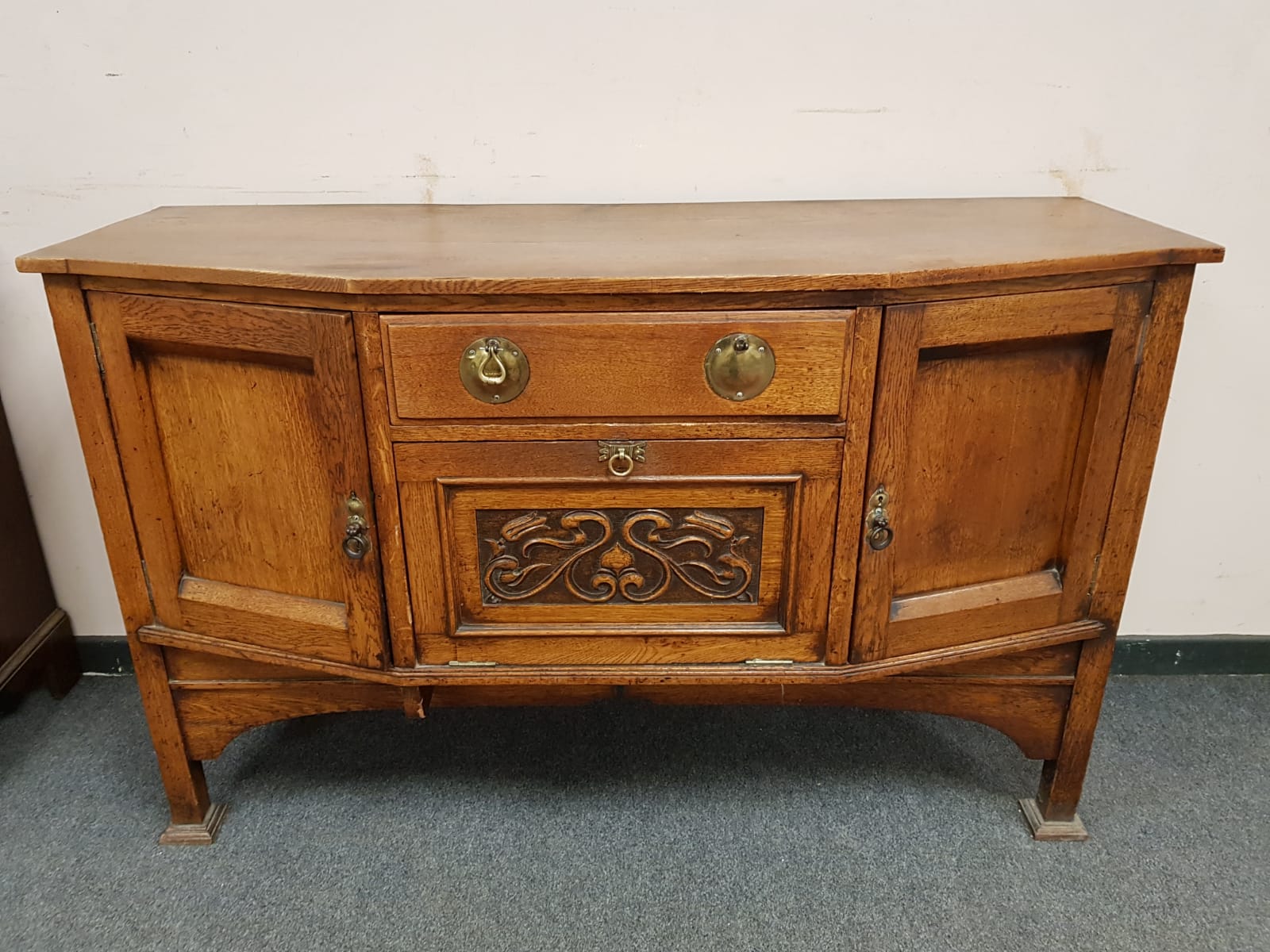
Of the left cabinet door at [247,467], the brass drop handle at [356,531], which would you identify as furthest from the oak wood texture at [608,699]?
the brass drop handle at [356,531]

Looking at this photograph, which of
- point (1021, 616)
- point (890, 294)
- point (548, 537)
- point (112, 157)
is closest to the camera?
point (890, 294)

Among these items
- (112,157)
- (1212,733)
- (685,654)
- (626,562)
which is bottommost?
(1212,733)

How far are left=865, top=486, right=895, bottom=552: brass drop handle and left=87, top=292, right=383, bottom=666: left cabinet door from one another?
0.61 metres

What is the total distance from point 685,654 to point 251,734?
91 cm

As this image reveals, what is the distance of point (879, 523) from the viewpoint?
1.15 m

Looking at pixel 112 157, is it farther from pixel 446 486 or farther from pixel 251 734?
pixel 251 734

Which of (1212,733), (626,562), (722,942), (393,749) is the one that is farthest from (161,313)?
(1212,733)

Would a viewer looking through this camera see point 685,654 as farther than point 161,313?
Yes

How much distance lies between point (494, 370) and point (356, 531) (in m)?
0.29

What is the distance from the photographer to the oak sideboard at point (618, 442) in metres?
1.04

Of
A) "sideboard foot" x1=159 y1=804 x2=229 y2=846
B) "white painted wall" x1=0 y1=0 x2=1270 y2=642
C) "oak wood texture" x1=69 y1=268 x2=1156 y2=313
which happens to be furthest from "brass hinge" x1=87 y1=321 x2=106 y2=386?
"sideboard foot" x1=159 y1=804 x2=229 y2=846

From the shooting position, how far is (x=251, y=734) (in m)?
1.67

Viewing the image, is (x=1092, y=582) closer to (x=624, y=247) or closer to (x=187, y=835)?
(x=624, y=247)

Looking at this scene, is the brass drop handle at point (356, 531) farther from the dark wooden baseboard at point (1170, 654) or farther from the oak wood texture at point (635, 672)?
the dark wooden baseboard at point (1170, 654)
